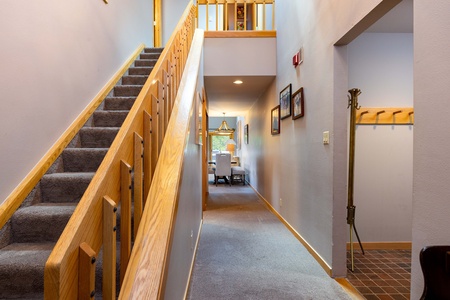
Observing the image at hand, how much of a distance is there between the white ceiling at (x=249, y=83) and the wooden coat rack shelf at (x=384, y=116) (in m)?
0.87

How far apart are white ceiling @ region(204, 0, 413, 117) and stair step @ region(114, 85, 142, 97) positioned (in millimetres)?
1811

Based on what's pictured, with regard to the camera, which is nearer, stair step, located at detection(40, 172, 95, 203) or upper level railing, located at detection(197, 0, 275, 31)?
stair step, located at detection(40, 172, 95, 203)

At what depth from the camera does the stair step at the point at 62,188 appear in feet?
5.98

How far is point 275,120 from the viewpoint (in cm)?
439

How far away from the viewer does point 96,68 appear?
9.18ft

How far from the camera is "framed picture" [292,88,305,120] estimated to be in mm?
2971

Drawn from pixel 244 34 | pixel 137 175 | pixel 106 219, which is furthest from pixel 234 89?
pixel 106 219

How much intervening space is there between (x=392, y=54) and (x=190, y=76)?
2.33 m

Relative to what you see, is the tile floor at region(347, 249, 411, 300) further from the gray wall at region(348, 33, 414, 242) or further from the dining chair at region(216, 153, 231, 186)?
the dining chair at region(216, 153, 231, 186)

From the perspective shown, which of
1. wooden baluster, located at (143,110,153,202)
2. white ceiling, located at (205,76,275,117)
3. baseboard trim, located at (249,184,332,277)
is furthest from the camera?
white ceiling, located at (205,76,275,117)

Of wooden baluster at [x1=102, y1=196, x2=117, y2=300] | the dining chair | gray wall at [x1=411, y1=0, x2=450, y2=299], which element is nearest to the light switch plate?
gray wall at [x1=411, y1=0, x2=450, y2=299]

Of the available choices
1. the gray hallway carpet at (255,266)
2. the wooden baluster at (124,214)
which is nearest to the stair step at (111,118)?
the gray hallway carpet at (255,266)

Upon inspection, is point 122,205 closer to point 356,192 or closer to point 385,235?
point 356,192

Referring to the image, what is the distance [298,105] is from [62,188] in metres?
2.54
